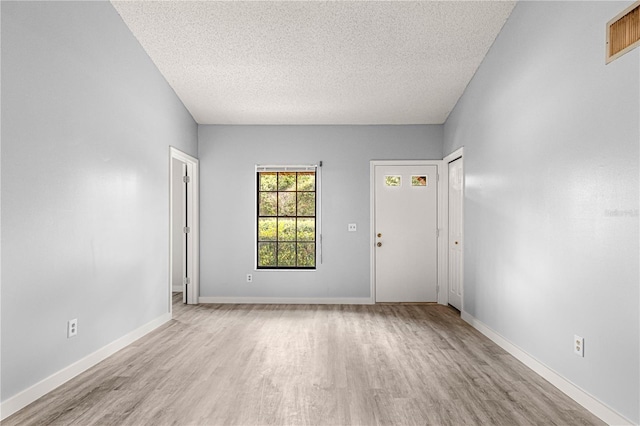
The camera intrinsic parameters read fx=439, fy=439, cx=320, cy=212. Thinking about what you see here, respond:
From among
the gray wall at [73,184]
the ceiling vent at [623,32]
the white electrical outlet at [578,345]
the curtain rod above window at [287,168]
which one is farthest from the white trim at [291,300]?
the ceiling vent at [623,32]

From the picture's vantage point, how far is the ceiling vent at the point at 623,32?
2.37m

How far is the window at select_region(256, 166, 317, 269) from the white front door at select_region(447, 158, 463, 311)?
1954 millimetres

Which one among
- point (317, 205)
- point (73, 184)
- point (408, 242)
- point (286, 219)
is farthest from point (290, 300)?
point (73, 184)

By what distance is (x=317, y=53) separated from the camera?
471cm

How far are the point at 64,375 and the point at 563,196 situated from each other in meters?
3.89

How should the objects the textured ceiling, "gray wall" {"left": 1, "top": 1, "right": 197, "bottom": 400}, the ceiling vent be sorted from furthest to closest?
the textured ceiling, "gray wall" {"left": 1, "top": 1, "right": 197, "bottom": 400}, the ceiling vent

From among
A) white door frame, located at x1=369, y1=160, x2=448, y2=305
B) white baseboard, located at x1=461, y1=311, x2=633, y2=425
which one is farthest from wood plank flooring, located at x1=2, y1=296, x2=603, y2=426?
white door frame, located at x1=369, y1=160, x2=448, y2=305

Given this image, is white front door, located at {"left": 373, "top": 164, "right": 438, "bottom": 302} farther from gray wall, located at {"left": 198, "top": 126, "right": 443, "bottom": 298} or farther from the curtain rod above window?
the curtain rod above window

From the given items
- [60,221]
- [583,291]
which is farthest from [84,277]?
[583,291]

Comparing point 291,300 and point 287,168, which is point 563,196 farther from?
point 291,300

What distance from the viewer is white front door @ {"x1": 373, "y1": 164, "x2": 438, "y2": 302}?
643 centimetres

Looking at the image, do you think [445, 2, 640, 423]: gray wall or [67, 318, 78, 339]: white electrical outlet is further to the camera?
[67, 318, 78, 339]: white electrical outlet

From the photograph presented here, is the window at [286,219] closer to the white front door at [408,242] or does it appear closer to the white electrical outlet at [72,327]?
the white front door at [408,242]

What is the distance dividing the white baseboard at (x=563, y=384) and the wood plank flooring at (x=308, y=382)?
0.17 ft
